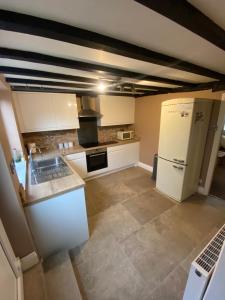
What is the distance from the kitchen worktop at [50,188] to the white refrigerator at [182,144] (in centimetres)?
173

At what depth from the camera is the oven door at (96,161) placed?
3277mm

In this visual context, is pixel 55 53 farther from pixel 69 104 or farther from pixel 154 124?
pixel 154 124

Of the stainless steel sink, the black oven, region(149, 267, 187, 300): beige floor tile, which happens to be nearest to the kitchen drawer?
the black oven

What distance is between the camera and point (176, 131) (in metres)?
2.28

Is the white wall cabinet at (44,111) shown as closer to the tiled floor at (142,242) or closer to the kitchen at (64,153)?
the kitchen at (64,153)

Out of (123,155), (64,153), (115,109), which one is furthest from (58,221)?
(115,109)

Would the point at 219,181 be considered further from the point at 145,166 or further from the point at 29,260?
the point at 29,260

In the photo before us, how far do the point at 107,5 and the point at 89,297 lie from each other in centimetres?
227

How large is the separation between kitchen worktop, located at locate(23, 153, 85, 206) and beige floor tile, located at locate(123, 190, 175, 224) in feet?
4.15

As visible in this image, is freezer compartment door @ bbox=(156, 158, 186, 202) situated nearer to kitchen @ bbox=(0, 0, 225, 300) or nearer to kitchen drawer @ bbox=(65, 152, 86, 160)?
kitchen @ bbox=(0, 0, 225, 300)

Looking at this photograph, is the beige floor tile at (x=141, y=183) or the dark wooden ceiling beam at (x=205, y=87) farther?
the beige floor tile at (x=141, y=183)

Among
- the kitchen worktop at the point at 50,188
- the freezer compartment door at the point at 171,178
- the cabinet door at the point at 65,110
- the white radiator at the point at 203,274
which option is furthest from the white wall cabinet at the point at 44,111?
the white radiator at the point at 203,274

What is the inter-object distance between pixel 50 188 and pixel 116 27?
1.62 meters

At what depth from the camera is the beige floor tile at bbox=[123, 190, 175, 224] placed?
2.24 meters
